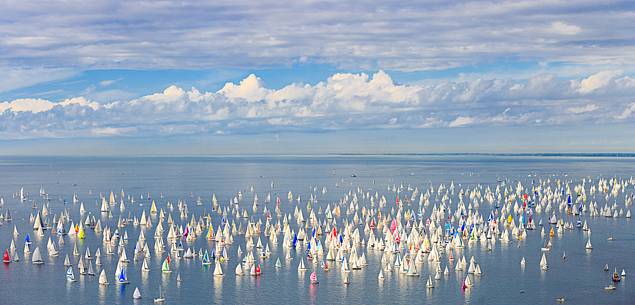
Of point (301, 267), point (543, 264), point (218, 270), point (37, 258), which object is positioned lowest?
point (543, 264)

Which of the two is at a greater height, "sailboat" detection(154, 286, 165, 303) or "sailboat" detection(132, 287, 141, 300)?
"sailboat" detection(132, 287, 141, 300)

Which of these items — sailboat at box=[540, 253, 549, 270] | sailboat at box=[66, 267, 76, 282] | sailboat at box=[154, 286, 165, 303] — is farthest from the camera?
sailboat at box=[540, 253, 549, 270]

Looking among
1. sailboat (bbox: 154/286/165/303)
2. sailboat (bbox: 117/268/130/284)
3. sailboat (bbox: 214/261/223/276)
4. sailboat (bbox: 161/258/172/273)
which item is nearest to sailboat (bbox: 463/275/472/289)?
sailboat (bbox: 214/261/223/276)

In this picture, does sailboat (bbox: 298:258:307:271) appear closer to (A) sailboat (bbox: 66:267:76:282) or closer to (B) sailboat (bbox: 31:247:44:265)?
(A) sailboat (bbox: 66:267:76:282)

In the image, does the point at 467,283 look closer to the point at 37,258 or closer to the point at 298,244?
the point at 298,244

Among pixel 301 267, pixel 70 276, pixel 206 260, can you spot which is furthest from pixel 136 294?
pixel 301 267

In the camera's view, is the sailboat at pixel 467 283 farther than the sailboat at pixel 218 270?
No

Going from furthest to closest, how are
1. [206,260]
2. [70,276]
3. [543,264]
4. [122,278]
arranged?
[206,260] < [543,264] < [70,276] < [122,278]

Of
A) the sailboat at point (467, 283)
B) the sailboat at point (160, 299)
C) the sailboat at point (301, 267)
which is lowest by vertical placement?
the sailboat at point (160, 299)

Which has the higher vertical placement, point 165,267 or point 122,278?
point 165,267

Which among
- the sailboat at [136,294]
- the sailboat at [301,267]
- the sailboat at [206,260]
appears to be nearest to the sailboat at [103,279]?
the sailboat at [136,294]

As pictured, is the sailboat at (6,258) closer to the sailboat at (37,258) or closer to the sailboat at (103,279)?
the sailboat at (37,258)

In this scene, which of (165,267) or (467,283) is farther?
(165,267)
